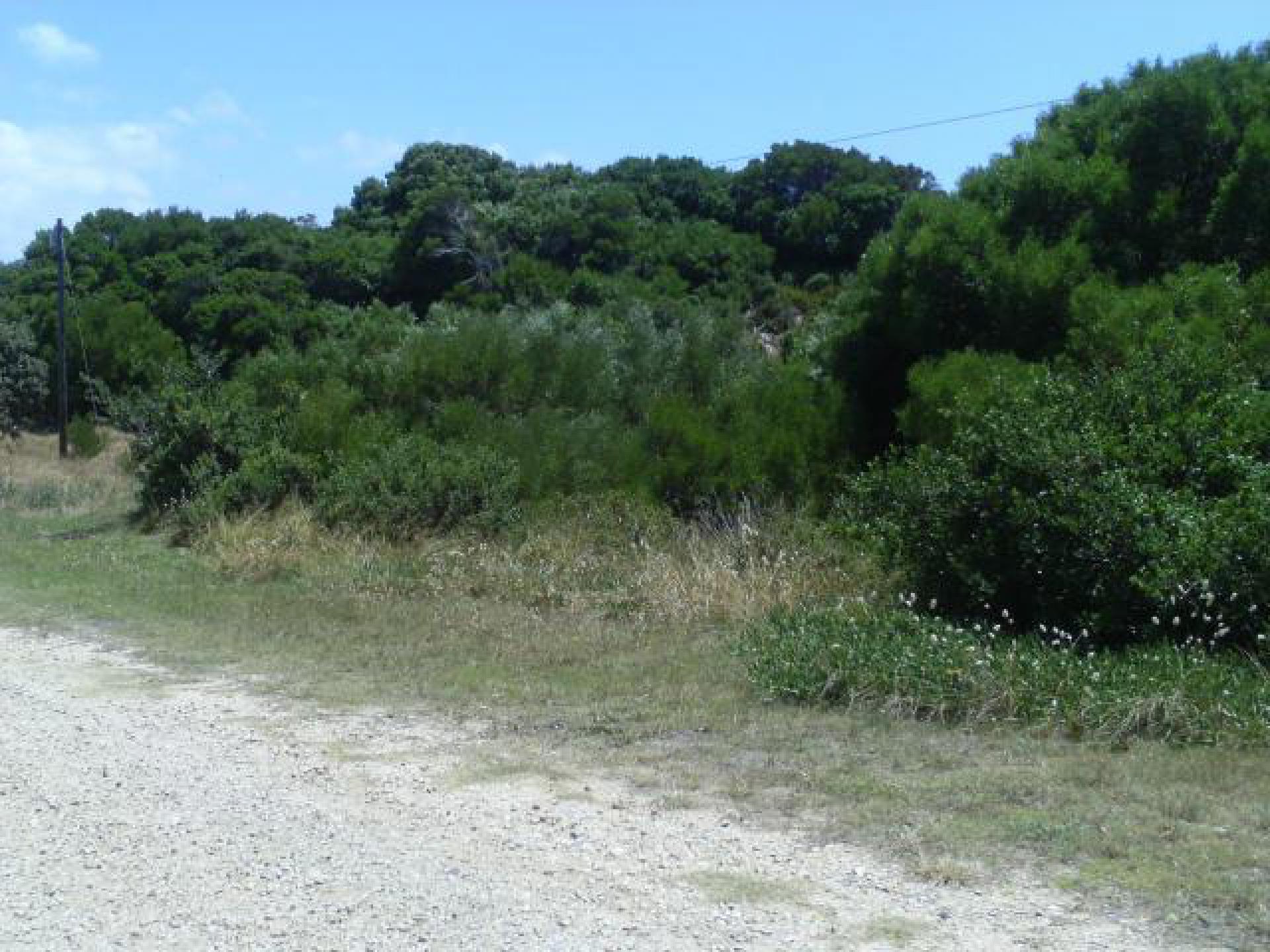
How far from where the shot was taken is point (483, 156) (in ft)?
186

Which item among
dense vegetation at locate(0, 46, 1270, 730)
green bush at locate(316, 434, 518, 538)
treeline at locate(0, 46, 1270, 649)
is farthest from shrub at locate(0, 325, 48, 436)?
green bush at locate(316, 434, 518, 538)

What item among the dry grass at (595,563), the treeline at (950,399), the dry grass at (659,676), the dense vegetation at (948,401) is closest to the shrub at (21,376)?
the dense vegetation at (948,401)

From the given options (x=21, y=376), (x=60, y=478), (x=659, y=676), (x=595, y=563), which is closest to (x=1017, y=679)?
(x=659, y=676)

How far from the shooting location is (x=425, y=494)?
Result: 17719 millimetres

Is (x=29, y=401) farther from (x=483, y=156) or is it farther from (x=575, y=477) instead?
(x=575, y=477)

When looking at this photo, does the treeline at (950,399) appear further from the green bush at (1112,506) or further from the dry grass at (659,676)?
the dry grass at (659,676)

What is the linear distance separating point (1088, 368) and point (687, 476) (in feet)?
18.1

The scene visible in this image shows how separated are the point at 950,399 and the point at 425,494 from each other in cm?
697

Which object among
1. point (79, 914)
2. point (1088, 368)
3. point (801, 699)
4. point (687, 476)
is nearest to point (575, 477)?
point (687, 476)

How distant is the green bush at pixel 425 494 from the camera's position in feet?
57.8

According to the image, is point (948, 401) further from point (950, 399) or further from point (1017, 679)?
point (1017, 679)

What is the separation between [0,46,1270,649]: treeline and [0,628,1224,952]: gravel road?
14.5 feet

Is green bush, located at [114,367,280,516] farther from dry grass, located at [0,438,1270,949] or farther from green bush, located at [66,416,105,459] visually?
green bush, located at [66,416,105,459]

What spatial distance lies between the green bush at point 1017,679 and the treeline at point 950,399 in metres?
0.59
